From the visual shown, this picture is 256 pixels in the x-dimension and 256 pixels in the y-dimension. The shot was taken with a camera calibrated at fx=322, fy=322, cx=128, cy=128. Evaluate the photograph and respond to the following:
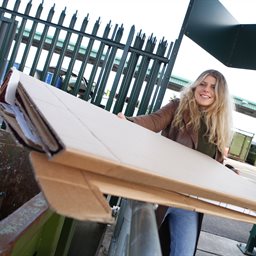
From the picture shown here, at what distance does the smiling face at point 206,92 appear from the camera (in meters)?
2.34

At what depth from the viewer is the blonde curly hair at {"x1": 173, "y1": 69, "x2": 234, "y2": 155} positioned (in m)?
2.26

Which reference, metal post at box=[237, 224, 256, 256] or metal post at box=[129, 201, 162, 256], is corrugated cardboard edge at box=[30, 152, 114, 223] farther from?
metal post at box=[237, 224, 256, 256]

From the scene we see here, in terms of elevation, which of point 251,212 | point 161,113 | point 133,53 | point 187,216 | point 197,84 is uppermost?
point 133,53

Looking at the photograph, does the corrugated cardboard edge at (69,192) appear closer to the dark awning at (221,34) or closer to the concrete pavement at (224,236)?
the dark awning at (221,34)

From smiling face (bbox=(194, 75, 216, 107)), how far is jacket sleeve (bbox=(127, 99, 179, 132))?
0.18 meters

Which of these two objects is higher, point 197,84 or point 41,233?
point 197,84

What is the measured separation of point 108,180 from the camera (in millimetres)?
641

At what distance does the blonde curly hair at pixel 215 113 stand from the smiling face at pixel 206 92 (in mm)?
24

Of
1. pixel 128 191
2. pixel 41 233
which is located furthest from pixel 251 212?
pixel 41 233

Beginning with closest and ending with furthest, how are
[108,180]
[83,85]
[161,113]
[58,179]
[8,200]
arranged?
1. [58,179]
2. [108,180]
3. [8,200]
4. [161,113]
5. [83,85]

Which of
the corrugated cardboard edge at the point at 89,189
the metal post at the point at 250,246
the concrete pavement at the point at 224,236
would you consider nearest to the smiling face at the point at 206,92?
the concrete pavement at the point at 224,236

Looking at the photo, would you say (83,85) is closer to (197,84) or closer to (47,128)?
(197,84)

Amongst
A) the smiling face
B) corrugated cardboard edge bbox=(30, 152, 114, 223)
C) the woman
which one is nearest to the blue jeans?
the woman

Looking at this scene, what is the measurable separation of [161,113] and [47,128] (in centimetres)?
181
